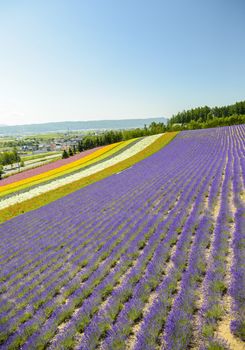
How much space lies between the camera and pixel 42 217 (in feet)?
66.7

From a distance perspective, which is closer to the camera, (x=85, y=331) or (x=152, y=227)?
(x=85, y=331)

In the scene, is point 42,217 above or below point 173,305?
below

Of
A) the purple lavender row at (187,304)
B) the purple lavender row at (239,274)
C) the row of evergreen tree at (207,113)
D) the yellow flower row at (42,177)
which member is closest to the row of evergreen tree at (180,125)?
the row of evergreen tree at (207,113)

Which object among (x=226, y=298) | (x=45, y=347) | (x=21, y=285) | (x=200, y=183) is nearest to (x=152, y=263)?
(x=226, y=298)

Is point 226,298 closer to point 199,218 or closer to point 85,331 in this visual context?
point 85,331

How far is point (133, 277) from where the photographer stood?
873cm

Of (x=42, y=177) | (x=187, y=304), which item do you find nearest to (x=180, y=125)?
(x=42, y=177)

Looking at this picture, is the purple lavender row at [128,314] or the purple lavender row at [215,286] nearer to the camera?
the purple lavender row at [215,286]

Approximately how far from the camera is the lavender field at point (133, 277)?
599 centimetres

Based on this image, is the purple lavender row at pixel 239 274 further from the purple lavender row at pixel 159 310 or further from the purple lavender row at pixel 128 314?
the purple lavender row at pixel 128 314

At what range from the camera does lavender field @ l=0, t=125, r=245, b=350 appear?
599cm

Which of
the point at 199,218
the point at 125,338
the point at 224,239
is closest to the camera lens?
the point at 125,338

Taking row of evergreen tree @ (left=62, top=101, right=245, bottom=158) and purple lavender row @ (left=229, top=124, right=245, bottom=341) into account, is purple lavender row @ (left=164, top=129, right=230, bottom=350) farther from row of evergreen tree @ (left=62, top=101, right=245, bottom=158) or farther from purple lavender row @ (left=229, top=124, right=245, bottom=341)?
row of evergreen tree @ (left=62, top=101, right=245, bottom=158)

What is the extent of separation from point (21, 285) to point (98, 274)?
335 centimetres
